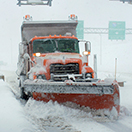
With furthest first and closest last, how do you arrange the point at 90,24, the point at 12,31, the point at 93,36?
the point at 12,31 < the point at 90,24 < the point at 93,36

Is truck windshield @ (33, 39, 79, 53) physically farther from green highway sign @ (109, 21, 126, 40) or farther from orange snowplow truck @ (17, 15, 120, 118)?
green highway sign @ (109, 21, 126, 40)

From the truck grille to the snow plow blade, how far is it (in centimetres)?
97

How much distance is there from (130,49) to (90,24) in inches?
2074

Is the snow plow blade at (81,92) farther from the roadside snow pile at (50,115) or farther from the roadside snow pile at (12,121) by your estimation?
the roadside snow pile at (12,121)

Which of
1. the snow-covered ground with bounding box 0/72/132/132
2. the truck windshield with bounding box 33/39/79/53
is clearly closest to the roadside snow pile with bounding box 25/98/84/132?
the snow-covered ground with bounding box 0/72/132/132

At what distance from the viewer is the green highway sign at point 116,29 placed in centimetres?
3199

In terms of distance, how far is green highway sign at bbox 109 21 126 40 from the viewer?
31989 mm

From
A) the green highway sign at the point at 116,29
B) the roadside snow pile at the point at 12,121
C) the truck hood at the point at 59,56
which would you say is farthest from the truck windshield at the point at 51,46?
the green highway sign at the point at 116,29

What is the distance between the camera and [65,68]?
6.78 metres

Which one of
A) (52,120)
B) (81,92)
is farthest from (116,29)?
(52,120)

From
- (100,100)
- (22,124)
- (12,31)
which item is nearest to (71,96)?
(100,100)

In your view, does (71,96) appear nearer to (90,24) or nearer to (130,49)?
(130,49)

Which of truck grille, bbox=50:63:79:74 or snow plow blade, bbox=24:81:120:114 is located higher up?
truck grille, bbox=50:63:79:74

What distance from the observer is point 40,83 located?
549cm
